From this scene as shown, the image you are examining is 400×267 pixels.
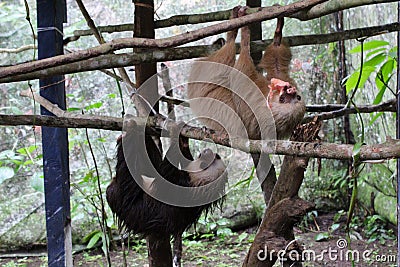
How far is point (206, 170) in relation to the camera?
225 cm

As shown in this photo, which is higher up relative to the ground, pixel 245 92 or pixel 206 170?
pixel 245 92

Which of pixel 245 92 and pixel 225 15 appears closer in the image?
pixel 245 92

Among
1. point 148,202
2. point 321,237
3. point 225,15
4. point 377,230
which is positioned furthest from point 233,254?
point 225,15

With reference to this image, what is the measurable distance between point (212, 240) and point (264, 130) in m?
2.11

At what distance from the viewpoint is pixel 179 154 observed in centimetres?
224

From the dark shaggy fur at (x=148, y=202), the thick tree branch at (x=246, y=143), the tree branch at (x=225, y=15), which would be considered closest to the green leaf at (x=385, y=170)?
the dark shaggy fur at (x=148, y=202)

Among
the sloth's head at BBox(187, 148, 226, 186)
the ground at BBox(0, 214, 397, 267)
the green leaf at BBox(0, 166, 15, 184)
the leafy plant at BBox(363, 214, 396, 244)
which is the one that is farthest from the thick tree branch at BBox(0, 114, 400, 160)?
the leafy plant at BBox(363, 214, 396, 244)

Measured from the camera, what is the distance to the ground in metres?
3.33

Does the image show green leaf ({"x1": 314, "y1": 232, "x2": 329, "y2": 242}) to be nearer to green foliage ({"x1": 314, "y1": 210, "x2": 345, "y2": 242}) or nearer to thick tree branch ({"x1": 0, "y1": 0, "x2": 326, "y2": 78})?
green foliage ({"x1": 314, "y1": 210, "x2": 345, "y2": 242})

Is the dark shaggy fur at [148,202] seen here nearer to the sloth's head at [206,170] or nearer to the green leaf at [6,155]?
the sloth's head at [206,170]

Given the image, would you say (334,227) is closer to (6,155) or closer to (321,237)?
(321,237)

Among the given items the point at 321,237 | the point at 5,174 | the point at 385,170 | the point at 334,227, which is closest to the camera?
the point at 5,174

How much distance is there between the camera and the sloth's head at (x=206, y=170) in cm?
221

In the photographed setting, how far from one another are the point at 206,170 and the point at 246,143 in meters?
0.82
